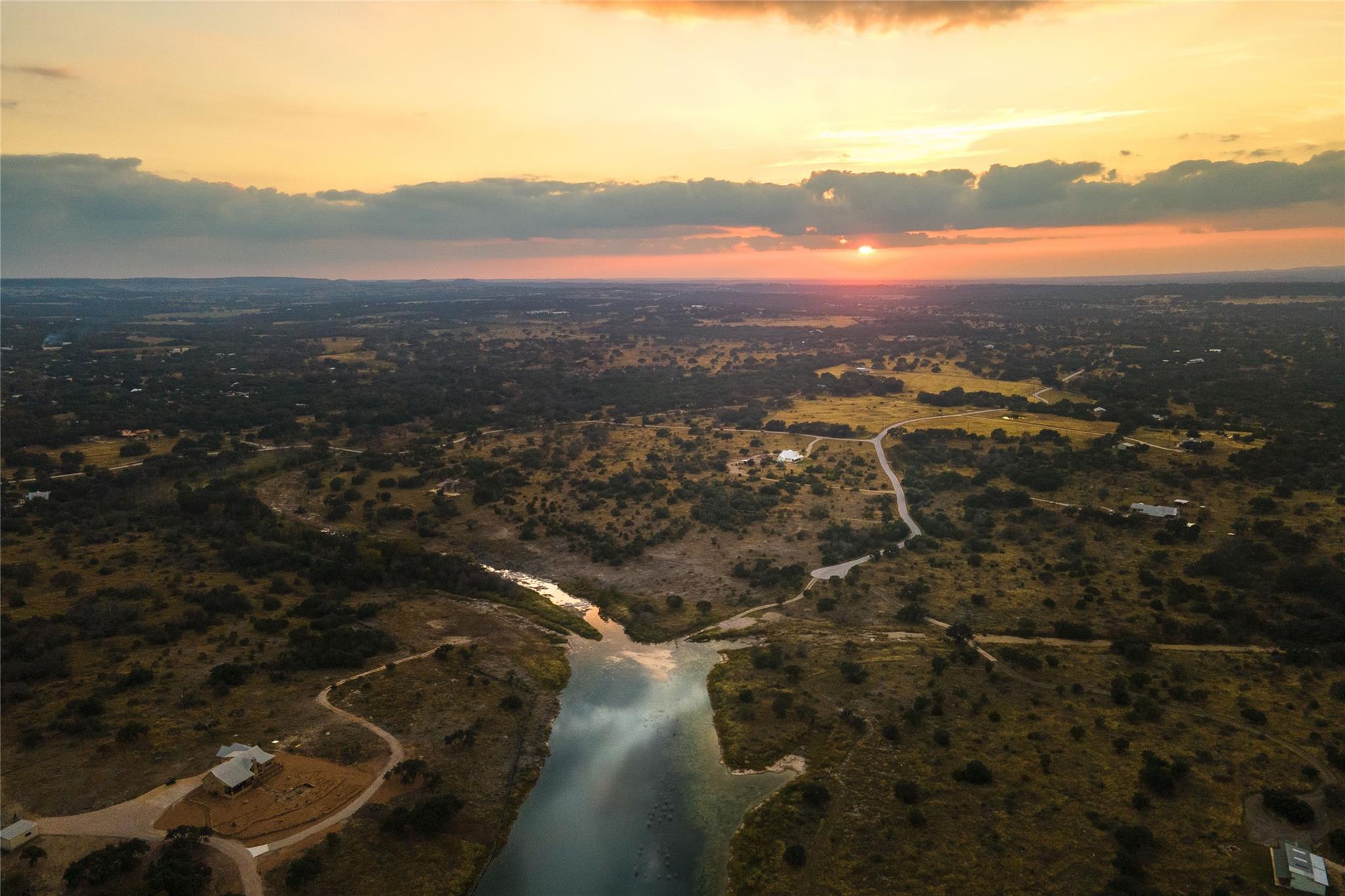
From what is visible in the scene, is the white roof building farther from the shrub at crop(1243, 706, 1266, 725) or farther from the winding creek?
the shrub at crop(1243, 706, 1266, 725)

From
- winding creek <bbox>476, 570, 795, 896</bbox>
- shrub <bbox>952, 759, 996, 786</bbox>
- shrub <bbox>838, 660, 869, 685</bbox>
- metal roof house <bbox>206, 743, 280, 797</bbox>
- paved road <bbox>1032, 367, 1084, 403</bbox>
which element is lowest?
winding creek <bbox>476, 570, 795, 896</bbox>

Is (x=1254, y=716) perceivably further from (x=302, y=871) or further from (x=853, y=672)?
(x=302, y=871)

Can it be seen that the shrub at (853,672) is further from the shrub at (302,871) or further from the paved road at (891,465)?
the shrub at (302,871)

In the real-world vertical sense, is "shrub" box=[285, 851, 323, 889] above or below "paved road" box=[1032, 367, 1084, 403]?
below

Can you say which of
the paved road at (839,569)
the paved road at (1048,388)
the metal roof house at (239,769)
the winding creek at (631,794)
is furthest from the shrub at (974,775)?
the paved road at (1048,388)

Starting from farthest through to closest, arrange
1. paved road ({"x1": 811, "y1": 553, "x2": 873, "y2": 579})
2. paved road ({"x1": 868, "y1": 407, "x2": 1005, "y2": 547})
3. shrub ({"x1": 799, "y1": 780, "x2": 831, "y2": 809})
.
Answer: paved road ({"x1": 868, "y1": 407, "x2": 1005, "y2": 547}) < paved road ({"x1": 811, "y1": 553, "x2": 873, "y2": 579}) < shrub ({"x1": 799, "y1": 780, "x2": 831, "y2": 809})

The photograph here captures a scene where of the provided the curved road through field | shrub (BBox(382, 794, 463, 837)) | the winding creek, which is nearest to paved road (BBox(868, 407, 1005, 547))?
the winding creek

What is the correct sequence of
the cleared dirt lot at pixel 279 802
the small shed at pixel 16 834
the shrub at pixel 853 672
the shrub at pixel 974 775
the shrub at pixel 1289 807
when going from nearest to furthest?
the small shed at pixel 16 834 → the shrub at pixel 1289 807 → the cleared dirt lot at pixel 279 802 → the shrub at pixel 974 775 → the shrub at pixel 853 672
